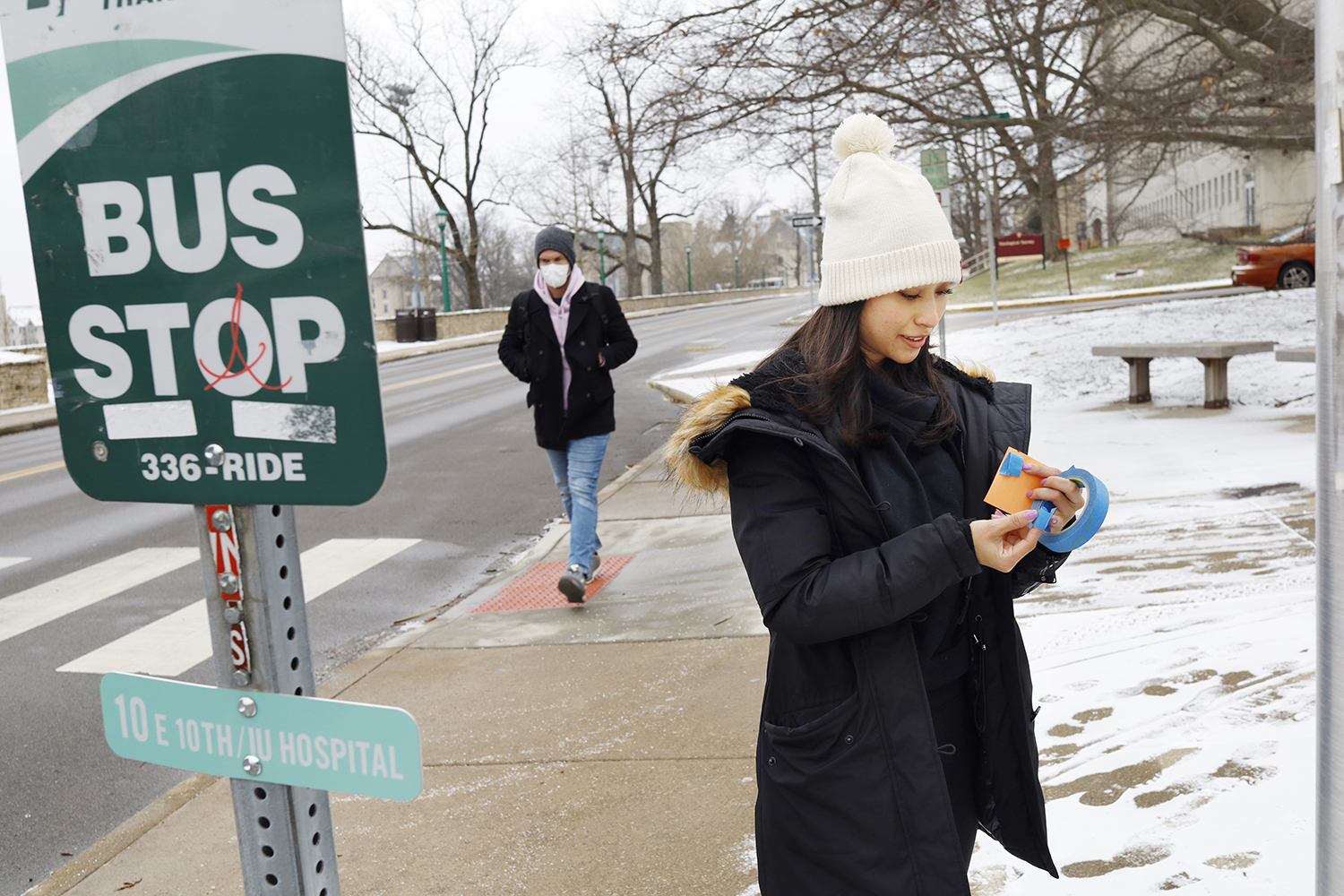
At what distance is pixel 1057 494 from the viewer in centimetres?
183

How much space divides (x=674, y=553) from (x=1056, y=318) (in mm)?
12890

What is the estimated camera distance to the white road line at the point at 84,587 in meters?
6.39

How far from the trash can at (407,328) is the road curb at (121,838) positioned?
3379 centimetres

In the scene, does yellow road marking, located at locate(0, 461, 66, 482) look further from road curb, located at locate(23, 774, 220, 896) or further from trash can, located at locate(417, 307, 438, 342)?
trash can, located at locate(417, 307, 438, 342)

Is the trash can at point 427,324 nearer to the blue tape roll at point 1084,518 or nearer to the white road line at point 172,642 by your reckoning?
the white road line at point 172,642

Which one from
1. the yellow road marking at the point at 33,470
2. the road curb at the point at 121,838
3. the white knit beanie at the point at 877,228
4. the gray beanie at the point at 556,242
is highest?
the gray beanie at the point at 556,242

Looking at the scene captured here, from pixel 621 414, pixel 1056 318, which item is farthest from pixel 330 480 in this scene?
pixel 1056 318

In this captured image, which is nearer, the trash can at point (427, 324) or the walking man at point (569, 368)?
the walking man at point (569, 368)

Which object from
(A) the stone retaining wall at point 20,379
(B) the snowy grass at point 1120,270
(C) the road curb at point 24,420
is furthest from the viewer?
(B) the snowy grass at point 1120,270

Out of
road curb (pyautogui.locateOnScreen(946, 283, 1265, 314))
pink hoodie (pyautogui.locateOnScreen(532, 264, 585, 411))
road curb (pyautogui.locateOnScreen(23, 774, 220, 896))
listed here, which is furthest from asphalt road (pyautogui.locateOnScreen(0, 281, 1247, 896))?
road curb (pyautogui.locateOnScreen(946, 283, 1265, 314))

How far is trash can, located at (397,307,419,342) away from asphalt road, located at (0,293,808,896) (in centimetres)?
1988

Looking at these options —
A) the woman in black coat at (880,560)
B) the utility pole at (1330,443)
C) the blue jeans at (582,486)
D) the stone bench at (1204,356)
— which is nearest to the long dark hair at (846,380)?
the woman in black coat at (880,560)

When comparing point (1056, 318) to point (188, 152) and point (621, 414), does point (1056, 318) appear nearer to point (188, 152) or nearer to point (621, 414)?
point (621, 414)

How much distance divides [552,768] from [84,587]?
4.56m
